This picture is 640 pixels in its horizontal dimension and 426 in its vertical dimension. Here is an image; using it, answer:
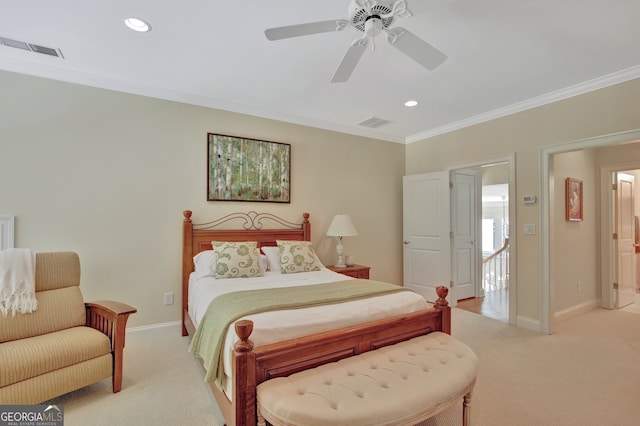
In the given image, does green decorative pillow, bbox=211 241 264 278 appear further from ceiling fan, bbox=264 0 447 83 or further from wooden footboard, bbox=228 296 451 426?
ceiling fan, bbox=264 0 447 83

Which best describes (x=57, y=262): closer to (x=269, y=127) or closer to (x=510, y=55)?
(x=269, y=127)

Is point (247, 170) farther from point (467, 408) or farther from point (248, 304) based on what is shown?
point (467, 408)

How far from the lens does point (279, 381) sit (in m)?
1.58

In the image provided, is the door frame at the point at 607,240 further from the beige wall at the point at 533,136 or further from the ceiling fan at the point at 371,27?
the ceiling fan at the point at 371,27

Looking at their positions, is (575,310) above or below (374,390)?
below

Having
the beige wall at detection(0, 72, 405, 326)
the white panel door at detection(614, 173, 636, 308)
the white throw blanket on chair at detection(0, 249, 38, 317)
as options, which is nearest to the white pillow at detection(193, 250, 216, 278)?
the beige wall at detection(0, 72, 405, 326)

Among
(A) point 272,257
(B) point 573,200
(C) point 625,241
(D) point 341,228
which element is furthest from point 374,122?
(C) point 625,241

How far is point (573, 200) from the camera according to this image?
13.8 ft

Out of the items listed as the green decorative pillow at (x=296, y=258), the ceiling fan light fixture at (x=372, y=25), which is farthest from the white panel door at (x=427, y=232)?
the ceiling fan light fixture at (x=372, y=25)

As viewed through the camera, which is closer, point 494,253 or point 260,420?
point 260,420

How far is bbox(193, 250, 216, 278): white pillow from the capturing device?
10.2 ft

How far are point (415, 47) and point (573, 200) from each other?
381 cm

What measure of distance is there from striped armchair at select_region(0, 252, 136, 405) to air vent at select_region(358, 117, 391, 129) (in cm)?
370

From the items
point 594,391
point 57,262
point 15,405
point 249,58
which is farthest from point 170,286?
point 594,391
